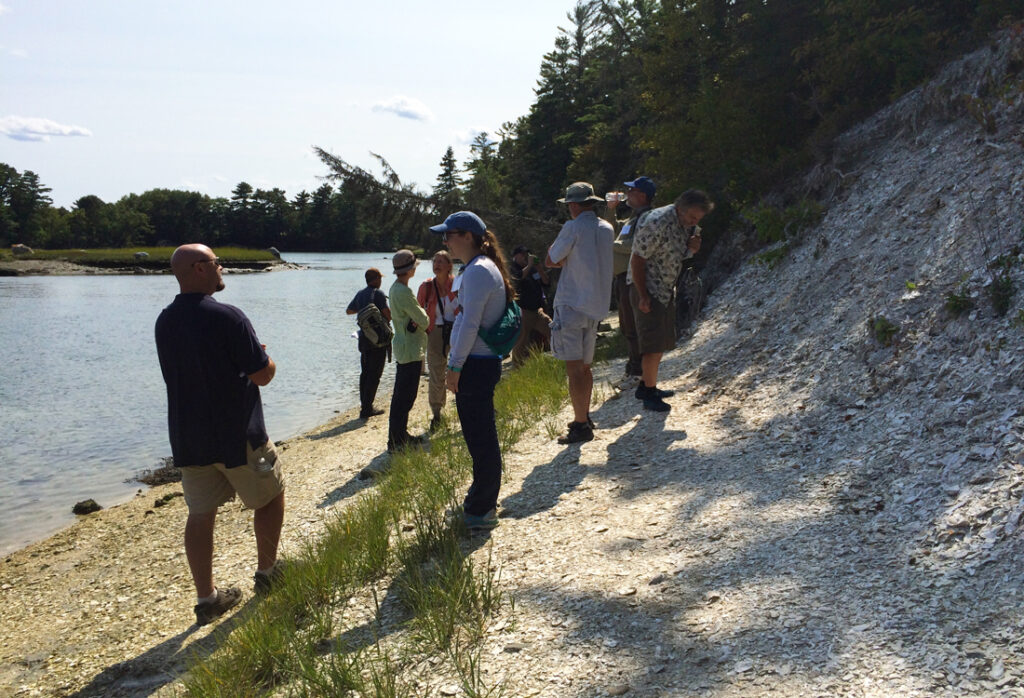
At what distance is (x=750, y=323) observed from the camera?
8.95m

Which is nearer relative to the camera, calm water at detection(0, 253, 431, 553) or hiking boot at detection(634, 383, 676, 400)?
hiking boot at detection(634, 383, 676, 400)

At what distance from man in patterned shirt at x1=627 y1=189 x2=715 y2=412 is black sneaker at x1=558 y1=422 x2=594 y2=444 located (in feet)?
3.04

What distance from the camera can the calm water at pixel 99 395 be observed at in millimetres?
10828

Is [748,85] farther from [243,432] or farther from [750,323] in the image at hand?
[243,432]

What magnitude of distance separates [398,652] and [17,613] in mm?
4588

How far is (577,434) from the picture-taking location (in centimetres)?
660

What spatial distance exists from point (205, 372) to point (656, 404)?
4059 millimetres

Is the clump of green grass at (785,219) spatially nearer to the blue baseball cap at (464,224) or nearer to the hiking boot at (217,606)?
the blue baseball cap at (464,224)

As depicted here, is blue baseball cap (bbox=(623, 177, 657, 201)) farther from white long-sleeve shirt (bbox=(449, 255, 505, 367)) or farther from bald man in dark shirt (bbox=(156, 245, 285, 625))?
bald man in dark shirt (bbox=(156, 245, 285, 625))

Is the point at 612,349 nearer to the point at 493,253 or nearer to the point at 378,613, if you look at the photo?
the point at 493,253

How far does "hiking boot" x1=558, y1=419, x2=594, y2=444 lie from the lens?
259 inches

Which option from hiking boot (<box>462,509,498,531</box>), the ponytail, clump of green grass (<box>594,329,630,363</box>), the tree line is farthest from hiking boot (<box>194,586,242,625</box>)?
the tree line

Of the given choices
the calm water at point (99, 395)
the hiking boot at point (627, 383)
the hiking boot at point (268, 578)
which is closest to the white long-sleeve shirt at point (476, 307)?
the hiking boot at point (268, 578)

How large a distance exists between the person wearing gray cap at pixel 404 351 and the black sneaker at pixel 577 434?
2.05 metres
